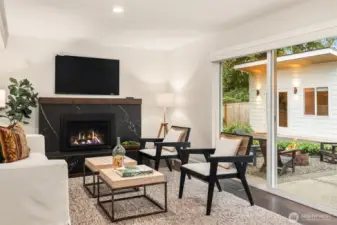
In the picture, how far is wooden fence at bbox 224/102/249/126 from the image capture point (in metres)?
4.53

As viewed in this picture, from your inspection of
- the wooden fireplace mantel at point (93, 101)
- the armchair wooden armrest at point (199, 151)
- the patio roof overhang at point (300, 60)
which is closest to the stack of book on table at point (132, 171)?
the armchair wooden armrest at point (199, 151)

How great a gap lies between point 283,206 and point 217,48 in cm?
268

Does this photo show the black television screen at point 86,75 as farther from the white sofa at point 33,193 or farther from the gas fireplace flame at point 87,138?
the white sofa at point 33,193

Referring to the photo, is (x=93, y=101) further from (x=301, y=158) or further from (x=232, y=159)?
(x=301, y=158)

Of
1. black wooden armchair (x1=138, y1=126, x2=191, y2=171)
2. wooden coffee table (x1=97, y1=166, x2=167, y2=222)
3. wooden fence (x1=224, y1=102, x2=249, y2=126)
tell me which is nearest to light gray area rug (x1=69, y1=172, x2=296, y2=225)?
wooden coffee table (x1=97, y1=166, x2=167, y2=222)

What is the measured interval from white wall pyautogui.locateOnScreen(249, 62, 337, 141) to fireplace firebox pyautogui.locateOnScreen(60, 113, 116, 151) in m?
2.92

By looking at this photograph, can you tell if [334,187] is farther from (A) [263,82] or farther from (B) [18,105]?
(B) [18,105]

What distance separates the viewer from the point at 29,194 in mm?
2332

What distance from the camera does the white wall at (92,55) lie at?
16.4 feet

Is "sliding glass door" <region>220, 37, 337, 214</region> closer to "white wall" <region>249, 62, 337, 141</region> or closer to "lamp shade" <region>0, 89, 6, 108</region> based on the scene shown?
"white wall" <region>249, 62, 337, 141</region>

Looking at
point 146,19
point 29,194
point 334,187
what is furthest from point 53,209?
point 334,187

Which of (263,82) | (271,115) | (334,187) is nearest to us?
(334,187)

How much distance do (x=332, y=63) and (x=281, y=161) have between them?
141 cm

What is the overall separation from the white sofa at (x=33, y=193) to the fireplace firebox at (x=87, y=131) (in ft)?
9.46
